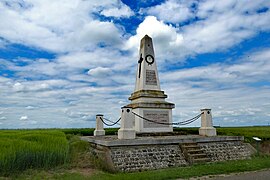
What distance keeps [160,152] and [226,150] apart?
310 cm

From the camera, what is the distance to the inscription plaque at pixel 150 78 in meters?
13.2

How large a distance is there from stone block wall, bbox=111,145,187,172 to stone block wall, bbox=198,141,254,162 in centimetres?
129

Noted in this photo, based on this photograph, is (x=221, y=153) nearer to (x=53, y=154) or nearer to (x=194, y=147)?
(x=194, y=147)

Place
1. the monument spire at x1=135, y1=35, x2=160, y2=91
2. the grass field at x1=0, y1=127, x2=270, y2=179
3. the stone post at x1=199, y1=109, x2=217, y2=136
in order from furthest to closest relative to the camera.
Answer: the monument spire at x1=135, y1=35, x2=160, y2=91 < the stone post at x1=199, y1=109, x2=217, y2=136 < the grass field at x1=0, y1=127, x2=270, y2=179

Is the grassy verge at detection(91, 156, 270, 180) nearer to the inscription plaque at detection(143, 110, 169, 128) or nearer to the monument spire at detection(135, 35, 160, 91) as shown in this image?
the inscription plaque at detection(143, 110, 169, 128)

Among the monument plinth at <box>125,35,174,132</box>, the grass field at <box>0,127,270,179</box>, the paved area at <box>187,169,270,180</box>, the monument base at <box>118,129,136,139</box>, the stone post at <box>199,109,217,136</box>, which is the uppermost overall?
the monument plinth at <box>125,35,174,132</box>

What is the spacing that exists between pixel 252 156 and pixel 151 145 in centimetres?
480

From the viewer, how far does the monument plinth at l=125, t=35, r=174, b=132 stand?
1202 cm

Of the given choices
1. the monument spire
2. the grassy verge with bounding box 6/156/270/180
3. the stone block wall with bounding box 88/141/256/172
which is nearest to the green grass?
the grassy verge with bounding box 6/156/270/180

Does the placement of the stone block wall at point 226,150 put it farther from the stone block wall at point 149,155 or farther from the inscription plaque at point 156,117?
the inscription plaque at point 156,117

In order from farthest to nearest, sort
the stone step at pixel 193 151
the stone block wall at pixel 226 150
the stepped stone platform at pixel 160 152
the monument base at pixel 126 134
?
the stone block wall at pixel 226 150 → the monument base at pixel 126 134 → the stone step at pixel 193 151 → the stepped stone platform at pixel 160 152

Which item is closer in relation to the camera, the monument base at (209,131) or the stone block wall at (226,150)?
the stone block wall at (226,150)

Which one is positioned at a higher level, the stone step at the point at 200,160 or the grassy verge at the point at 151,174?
the stone step at the point at 200,160

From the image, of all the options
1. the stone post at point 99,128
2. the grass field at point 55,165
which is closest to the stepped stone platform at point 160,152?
the grass field at point 55,165
